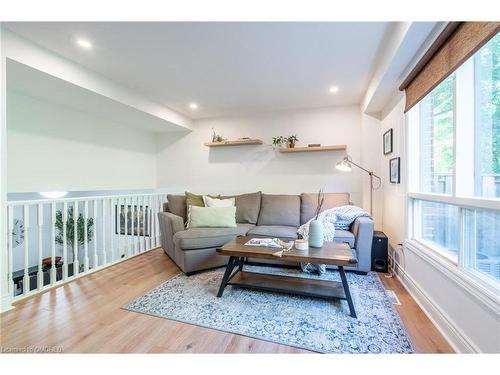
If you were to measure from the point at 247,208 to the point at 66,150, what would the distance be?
2.66m

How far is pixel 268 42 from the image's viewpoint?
2076mm

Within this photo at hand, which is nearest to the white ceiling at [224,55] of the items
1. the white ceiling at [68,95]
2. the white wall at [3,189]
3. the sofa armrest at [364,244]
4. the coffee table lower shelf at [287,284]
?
the white ceiling at [68,95]

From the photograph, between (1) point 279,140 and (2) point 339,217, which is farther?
(1) point 279,140

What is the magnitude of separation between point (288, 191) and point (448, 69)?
2751mm

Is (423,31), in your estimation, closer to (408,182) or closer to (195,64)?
(408,182)

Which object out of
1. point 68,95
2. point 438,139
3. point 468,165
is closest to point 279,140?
point 438,139

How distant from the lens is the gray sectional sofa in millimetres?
2674

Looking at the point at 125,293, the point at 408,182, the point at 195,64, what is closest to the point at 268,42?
the point at 195,64

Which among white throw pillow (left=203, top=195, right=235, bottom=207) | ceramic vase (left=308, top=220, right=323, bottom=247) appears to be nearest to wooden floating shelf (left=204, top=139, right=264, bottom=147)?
white throw pillow (left=203, top=195, right=235, bottom=207)

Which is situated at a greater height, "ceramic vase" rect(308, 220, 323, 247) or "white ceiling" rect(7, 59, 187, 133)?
"white ceiling" rect(7, 59, 187, 133)

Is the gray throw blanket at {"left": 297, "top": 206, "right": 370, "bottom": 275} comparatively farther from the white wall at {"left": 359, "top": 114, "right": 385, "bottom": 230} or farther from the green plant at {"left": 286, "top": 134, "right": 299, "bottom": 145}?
the green plant at {"left": 286, "top": 134, "right": 299, "bottom": 145}

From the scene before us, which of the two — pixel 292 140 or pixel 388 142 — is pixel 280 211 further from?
pixel 388 142

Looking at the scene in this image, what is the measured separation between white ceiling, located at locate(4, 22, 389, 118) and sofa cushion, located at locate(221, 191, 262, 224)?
1514 mm

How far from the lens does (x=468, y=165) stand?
1.53m
